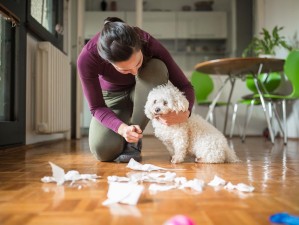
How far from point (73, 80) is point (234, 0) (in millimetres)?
2652

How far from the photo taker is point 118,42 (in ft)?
3.80

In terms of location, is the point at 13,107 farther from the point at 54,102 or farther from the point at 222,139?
the point at 222,139

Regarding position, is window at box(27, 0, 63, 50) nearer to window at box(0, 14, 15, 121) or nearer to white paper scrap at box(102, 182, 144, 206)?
window at box(0, 14, 15, 121)

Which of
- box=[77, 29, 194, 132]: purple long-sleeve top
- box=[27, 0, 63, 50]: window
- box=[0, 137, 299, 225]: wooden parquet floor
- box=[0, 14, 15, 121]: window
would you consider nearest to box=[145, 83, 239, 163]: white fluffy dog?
box=[77, 29, 194, 132]: purple long-sleeve top

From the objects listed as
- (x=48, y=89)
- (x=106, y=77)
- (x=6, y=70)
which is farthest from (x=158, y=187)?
(x=48, y=89)

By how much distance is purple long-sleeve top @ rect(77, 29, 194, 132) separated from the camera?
1.43 metres

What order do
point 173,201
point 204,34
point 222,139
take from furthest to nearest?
point 204,34, point 222,139, point 173,201

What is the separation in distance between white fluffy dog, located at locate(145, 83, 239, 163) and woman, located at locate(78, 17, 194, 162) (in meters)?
0.05

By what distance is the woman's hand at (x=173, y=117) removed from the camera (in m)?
1.50

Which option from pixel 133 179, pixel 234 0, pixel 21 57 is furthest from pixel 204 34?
pixel 133 179

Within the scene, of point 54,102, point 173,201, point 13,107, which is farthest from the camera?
point 54,102

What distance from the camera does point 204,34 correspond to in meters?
5.62

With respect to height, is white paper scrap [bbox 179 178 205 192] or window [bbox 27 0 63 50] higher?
window [bbox 27 0 63 50]

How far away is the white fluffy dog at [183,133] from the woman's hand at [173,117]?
24 mm
